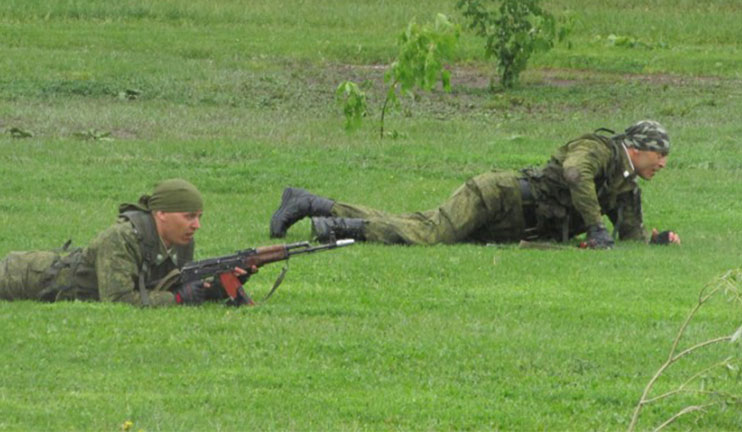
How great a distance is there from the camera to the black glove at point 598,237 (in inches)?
542

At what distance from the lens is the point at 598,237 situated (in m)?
13.8

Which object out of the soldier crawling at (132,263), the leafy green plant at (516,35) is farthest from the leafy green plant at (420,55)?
the soldier crawling at (132,263)

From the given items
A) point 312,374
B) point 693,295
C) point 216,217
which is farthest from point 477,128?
point 312,374

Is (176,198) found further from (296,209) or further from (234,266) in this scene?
(296,209)

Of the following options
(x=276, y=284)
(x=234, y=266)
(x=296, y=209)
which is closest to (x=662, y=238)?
(x=296, y=209)

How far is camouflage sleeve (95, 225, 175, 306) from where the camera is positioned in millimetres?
10547

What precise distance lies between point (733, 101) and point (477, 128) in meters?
5.28

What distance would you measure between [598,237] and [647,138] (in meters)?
0.94

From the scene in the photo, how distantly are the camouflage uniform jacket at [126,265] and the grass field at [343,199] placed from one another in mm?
215

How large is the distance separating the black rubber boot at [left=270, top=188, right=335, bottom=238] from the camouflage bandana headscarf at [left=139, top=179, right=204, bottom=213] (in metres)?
3.59

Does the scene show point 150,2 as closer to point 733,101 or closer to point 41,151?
point 733,101

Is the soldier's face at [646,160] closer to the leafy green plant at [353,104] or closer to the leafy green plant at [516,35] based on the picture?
the leafy green plant at [353,104]

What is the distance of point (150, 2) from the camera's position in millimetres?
37562

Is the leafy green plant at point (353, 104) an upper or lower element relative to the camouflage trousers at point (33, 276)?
lower
